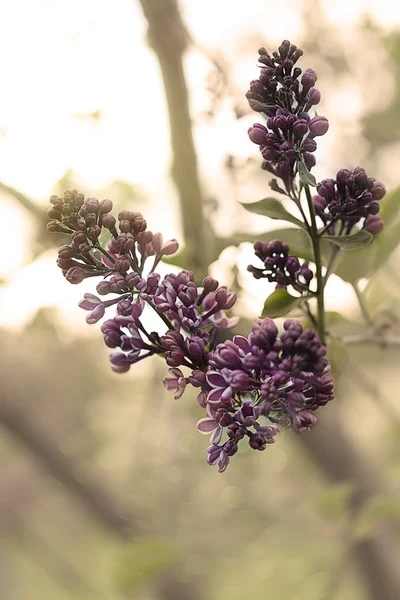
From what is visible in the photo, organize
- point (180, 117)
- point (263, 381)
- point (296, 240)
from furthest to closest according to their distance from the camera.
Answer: point (180, 117) < point (296, 240) < point (263, 381)

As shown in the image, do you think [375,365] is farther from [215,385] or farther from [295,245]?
[215,385]

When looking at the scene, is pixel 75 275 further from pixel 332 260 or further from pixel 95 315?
pixel 332 260

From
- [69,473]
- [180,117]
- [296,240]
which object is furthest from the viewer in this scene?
[69,473]

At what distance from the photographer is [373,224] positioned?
1.12ft

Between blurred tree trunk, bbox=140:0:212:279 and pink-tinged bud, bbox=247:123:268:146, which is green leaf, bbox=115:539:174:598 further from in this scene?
pink-tinged bud, bbox=247:123:268:146

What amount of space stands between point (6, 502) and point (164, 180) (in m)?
1.11

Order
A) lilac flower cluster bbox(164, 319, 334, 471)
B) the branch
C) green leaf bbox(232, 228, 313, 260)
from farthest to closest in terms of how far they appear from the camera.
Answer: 1. the branch
2. green leaf bbox(232, 228, 313, 260)
3. lilac flower cluster bbox(164, 319, 334, 471)

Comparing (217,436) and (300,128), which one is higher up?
(300,128)

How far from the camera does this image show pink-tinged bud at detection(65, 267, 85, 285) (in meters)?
0.28

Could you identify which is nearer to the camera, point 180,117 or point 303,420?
point 303,420

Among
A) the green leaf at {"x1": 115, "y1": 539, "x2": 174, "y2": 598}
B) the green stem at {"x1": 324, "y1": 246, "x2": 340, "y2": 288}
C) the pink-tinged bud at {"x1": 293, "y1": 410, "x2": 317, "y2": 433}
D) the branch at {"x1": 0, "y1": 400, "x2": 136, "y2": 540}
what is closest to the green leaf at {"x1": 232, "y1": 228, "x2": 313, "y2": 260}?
the green stem at {"x1": 324, "y1": 246, "x2": 340, "y2": 288}

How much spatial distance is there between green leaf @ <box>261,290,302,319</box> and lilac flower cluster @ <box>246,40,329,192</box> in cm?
7

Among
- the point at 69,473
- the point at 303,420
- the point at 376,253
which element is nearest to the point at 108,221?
the point at 303,420

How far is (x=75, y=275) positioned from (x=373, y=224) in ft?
0.50
